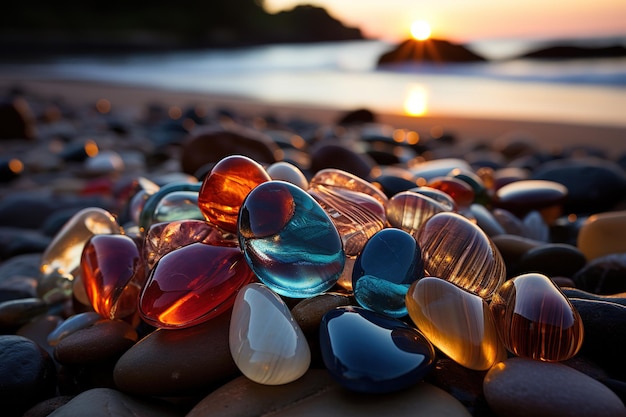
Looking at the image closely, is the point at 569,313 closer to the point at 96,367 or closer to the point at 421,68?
the point at 96,367

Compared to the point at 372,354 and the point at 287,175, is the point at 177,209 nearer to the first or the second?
the point at 287,175

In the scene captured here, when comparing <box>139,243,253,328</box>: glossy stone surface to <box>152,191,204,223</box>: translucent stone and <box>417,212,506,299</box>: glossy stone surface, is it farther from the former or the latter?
<box>417,212,506,299</box>: glossy stone surface

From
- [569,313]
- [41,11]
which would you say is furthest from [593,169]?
[41,11]

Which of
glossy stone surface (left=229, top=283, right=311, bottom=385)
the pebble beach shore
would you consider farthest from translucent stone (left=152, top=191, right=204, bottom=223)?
glossy stone surface (left=229, top=283, right=311, bottom=385)

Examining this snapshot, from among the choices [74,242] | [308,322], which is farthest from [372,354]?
[74,242]

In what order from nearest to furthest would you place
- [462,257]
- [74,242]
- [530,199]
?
[462,257]
[74,242]
[530,199]

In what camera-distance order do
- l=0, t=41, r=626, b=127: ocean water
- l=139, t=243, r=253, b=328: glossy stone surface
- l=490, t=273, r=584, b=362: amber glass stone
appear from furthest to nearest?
l=0, t=41, r=626, b=127: ocean water < l=139, t=243, r=253, b=328: glossy stone surface < l=490, t=273, r=584, b=362: amber glass stone
